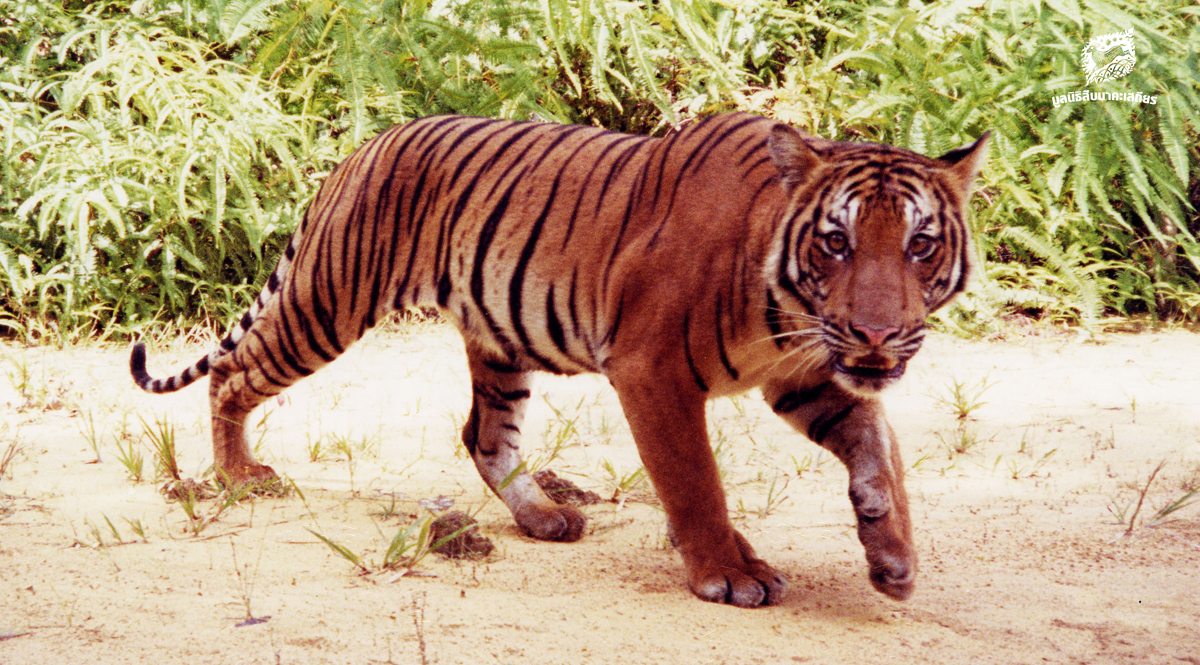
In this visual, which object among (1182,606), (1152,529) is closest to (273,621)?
(1182,606)

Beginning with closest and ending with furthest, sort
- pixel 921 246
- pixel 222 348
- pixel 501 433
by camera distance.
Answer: pixel 921 246
pixel 501 433
pixel 222 348

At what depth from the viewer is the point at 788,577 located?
113 inches

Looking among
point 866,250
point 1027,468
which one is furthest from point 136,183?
point 1027,468

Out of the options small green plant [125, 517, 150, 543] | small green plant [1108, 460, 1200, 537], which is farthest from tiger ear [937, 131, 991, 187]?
small green plant [125, 517, 150, 543]

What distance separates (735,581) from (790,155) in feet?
3.42

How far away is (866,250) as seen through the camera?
242cm

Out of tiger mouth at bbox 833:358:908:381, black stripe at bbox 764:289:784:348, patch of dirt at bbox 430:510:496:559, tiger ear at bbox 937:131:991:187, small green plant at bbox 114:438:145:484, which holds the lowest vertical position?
patch of dirt at bbox 430:510:496:559

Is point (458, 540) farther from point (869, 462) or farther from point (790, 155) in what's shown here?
point (790, 155)

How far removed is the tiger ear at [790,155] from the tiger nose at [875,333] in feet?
1.49

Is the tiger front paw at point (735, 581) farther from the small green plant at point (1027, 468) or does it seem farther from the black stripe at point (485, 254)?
the small green plant at point (1027, 468)

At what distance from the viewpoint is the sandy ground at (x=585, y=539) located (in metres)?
2.31

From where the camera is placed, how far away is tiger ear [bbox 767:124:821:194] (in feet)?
8.51

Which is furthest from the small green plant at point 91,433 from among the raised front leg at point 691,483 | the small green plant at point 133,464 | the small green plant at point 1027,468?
the small green plant at point 1027,468

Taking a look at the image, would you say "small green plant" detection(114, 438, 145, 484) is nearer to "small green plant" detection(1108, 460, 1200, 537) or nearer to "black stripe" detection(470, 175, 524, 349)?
"black stripe" detection(470, 175, 524, 349)
